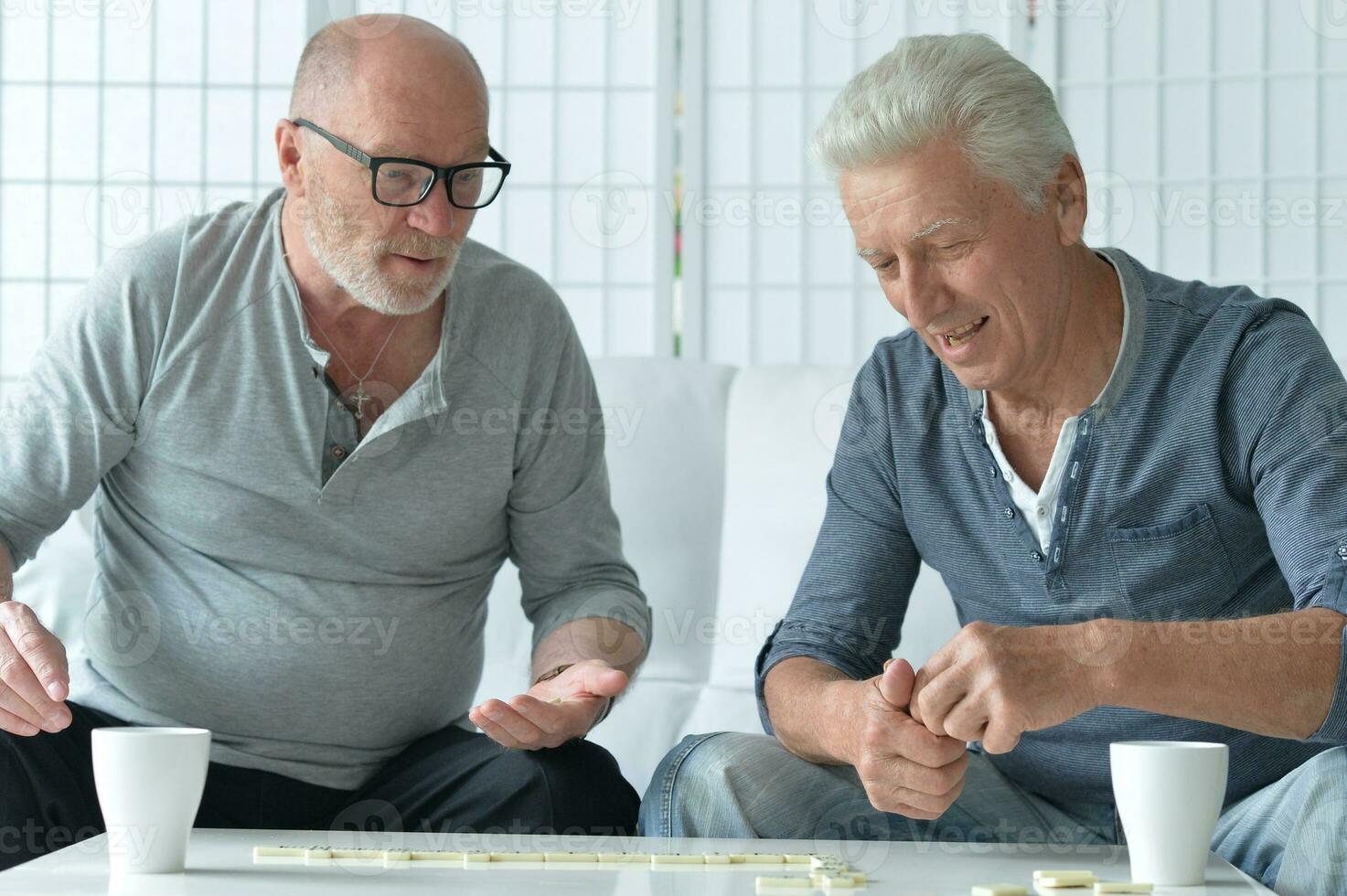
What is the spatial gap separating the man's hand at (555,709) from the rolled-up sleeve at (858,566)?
7.4 inches

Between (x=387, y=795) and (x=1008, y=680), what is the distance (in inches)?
35.0

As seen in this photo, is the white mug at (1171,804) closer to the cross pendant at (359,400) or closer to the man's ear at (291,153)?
the cross pendant at (359,400)

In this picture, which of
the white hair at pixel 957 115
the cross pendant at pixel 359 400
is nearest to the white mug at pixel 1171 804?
the white hair at pixel 957 115

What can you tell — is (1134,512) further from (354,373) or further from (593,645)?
(354,373)

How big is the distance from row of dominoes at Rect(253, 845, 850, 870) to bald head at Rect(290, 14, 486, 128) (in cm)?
95

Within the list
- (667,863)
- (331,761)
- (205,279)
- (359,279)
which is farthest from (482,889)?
(205,279)

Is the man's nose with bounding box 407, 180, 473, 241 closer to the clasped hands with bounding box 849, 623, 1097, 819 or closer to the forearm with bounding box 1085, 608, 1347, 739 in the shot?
the clasped hands with bounding box 849, 623, 1097, 819

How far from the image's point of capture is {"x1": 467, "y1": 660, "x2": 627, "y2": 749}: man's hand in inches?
60.4

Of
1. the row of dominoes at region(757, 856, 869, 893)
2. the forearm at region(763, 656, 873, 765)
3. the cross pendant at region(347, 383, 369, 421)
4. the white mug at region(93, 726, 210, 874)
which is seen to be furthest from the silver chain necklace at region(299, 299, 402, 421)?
the row of dominoes at region(757, 856, 869, 893)

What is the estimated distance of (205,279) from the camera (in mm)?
1880

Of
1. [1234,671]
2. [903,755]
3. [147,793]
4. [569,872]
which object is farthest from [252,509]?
[1234,671]

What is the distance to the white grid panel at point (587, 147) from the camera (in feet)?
11.5

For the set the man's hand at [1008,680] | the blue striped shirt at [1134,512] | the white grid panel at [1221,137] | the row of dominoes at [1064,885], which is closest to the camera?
the row of dominoes at [1064,885]

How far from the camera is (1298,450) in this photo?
144 centimetres
